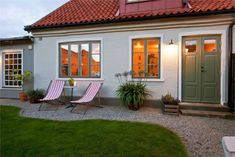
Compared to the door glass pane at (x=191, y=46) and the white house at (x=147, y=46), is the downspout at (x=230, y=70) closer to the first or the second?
the white house at (x=147, y=46)

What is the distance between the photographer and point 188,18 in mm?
7000

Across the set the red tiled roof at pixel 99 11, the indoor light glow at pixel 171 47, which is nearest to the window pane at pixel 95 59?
the red tiled roof at pixel 99 11

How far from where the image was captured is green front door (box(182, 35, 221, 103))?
22.8 feet

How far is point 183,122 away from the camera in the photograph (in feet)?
18.5

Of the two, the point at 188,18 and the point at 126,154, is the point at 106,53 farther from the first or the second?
the point at 126,154

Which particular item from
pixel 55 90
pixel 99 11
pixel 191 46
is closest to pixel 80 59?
pixel 55 90

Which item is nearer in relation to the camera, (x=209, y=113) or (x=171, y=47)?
(x=209, y=113)

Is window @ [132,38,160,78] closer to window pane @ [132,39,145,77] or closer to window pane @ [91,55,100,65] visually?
window pane @ [132,39,145,77]

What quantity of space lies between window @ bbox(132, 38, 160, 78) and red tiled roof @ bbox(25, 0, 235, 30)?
1.04 m

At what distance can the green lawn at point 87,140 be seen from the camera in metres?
3.46

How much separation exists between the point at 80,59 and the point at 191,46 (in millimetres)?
4825

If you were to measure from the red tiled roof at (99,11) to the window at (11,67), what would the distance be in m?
2.00

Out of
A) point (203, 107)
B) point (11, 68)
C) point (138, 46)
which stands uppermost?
point (138, 46)

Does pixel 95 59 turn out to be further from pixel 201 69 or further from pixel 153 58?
pixel 201 69
